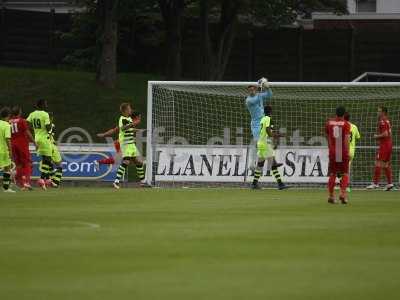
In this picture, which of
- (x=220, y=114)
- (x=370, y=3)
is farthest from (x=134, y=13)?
(x=370, y=3)

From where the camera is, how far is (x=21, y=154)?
2794 centimetres

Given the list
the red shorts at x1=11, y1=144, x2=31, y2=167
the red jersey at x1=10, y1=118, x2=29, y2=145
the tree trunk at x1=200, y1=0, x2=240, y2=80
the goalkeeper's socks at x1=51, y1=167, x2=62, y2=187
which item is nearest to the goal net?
the goalkeeper's socks at x1=51, y1=167, x2=62, y2=187

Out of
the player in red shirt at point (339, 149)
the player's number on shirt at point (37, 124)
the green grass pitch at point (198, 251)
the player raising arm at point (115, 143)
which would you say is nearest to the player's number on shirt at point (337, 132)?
the player in red shirt at point (339, 149)

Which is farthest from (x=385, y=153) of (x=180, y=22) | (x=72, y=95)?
(x=180, y=22)

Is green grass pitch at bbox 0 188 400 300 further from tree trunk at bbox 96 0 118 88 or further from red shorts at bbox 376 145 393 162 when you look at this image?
tree trunk at bbox 96 0 118 88

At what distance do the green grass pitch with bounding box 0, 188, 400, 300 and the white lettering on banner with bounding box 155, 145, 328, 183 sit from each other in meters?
10.3

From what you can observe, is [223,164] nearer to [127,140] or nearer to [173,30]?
→ [127,140]

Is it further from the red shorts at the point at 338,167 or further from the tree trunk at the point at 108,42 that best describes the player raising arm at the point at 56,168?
the tree trunk at the point at 108,42

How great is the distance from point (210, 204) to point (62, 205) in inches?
101

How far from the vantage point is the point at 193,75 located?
5516 centimetres

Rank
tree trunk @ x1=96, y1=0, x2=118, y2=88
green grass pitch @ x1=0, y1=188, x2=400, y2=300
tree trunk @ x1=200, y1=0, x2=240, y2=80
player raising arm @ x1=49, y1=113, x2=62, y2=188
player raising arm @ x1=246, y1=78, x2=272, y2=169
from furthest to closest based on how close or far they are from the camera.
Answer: tree trunk @ x1=200, y1=0, x2=240, y2=80, tree trunk @ x1=96, y1=0, x2=118, y2=88, player raising arm @ x1=49, y1=113, x2=62, y2=188, player raising arm @ x1=246, y1=78, x2=272, y2=169, green grass pitch @ x1=0, y1=188, x2=400, y2=300

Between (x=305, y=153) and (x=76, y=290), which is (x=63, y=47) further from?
(x=76, y=290)

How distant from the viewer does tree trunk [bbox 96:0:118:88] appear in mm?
45688

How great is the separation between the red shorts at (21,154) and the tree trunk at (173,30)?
68.4 feet
